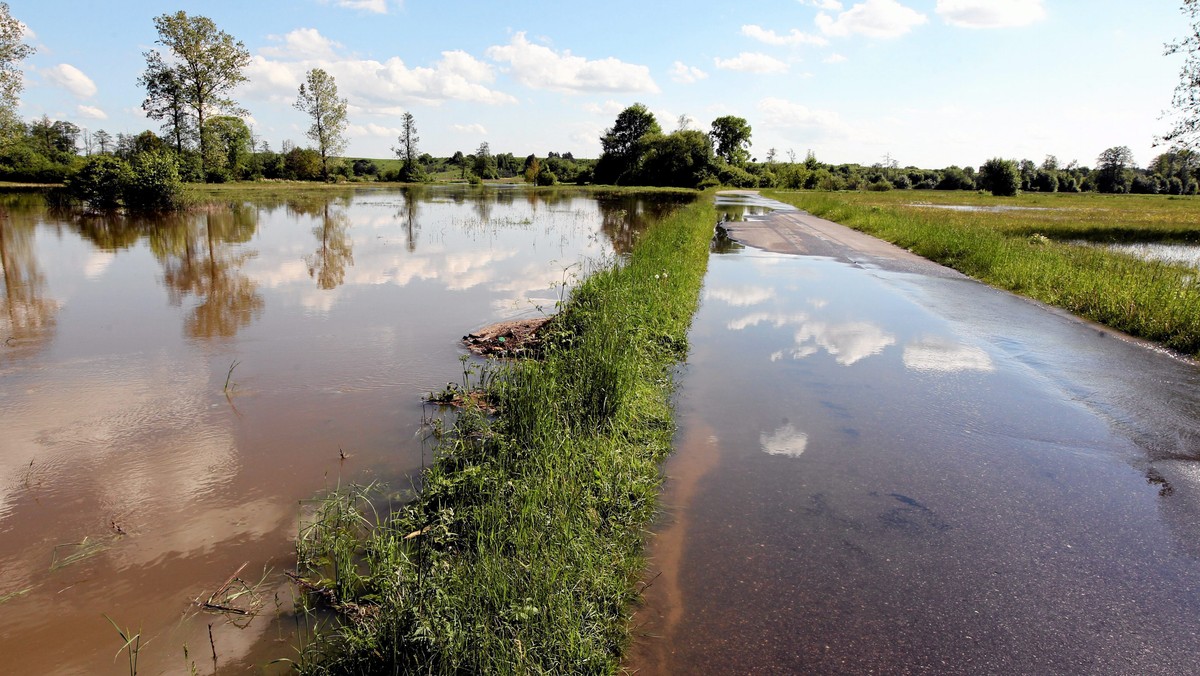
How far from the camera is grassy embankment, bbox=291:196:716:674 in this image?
3123 millimetres

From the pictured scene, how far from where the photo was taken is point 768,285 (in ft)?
47.6

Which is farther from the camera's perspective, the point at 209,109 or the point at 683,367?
the point at 209,109

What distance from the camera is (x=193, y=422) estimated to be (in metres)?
6.27

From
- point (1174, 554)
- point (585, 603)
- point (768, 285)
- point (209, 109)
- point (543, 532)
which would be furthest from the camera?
point (209, 109)

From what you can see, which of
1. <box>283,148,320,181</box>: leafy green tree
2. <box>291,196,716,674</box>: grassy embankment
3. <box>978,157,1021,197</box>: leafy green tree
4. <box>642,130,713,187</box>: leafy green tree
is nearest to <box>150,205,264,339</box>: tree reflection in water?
<box>291,196,716,674</box>: grassy embankment

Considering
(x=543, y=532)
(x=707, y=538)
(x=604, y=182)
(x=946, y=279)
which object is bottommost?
(x=707, y=538)

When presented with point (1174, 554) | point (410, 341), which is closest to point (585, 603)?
point (1174, 554)

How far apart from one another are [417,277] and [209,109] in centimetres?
4257

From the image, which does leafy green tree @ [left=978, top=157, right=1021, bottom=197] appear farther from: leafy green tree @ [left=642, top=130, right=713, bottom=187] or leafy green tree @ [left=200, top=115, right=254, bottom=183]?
leafy green tree @ [left=200, top=115, right=254, bottom=183]

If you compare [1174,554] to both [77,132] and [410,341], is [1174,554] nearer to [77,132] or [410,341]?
[410,341]

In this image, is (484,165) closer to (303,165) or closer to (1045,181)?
(303,165)

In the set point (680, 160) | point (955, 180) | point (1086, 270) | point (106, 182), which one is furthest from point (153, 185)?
point (955, 180)

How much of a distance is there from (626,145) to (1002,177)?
4755cm

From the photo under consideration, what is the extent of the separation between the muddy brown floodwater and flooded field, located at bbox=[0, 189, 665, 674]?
2632mm
